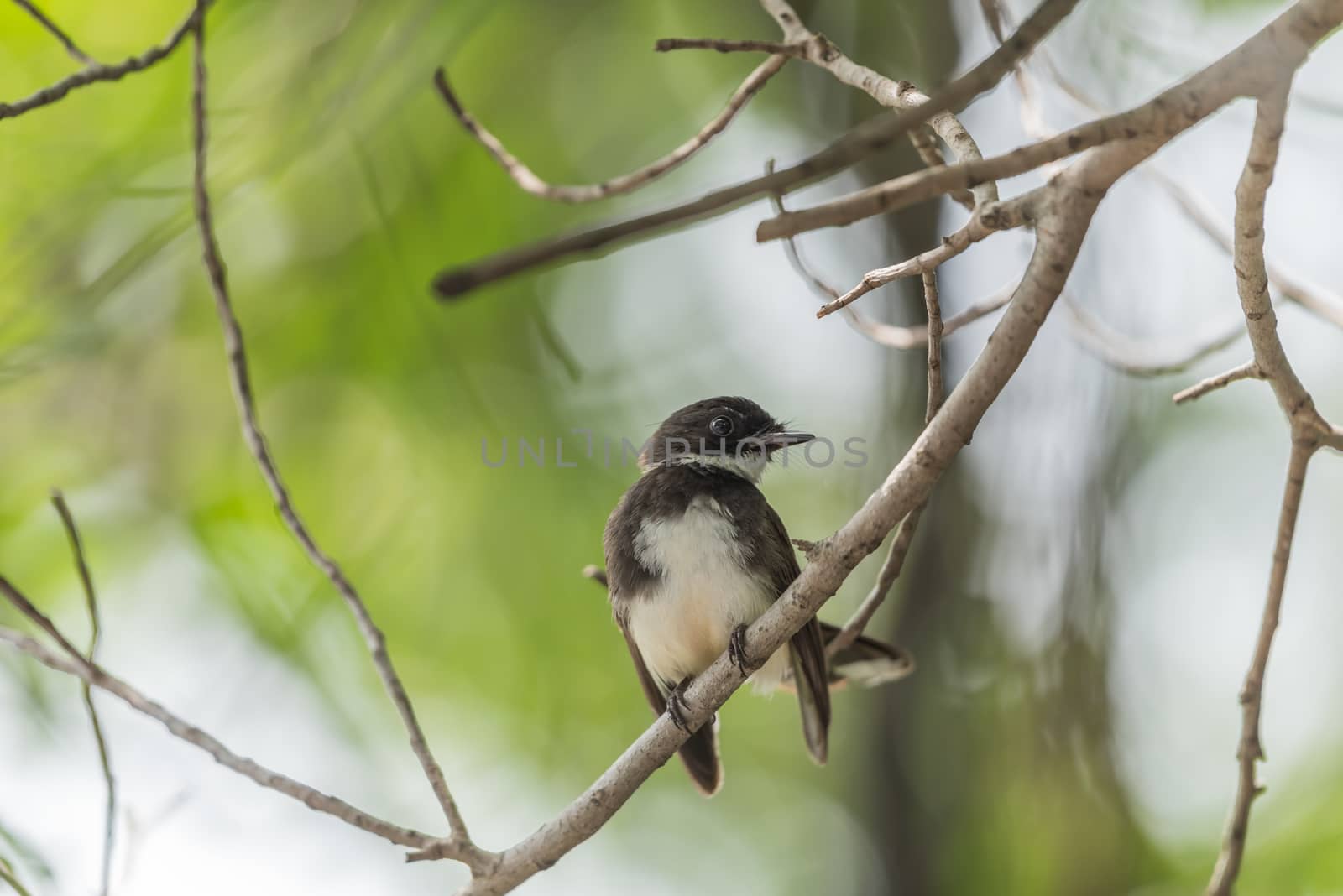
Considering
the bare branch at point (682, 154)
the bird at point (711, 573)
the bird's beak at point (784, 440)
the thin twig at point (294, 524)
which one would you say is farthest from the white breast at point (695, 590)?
the bare branch at point (682, 154)

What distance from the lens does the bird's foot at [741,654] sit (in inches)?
108

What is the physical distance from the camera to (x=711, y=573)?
3.93m

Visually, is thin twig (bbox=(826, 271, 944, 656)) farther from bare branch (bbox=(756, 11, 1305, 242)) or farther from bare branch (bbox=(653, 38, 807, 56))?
bare branch (bbox=(653, 38, 807, 56))

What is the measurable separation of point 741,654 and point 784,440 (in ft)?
5.83

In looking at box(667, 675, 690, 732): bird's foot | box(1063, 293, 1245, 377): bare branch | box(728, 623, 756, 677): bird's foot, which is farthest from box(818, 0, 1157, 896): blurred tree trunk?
box(728, 623, 756, 677): bird's foot

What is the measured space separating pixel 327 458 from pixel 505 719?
200 centimetres

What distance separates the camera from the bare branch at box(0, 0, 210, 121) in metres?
2.85

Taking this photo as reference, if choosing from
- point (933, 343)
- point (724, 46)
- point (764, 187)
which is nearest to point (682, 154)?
point (724, 46)

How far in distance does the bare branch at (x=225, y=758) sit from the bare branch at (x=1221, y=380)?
7.49 feet

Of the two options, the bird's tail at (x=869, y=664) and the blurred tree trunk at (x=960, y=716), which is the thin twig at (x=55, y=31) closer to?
the bird's tail at (x=869, y=664)

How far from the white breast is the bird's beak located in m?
0.48

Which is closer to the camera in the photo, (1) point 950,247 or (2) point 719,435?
(1) point 950,247

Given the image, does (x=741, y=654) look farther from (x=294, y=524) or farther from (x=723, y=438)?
(x=723, y=438)

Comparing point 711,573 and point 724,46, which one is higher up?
point 724,46
